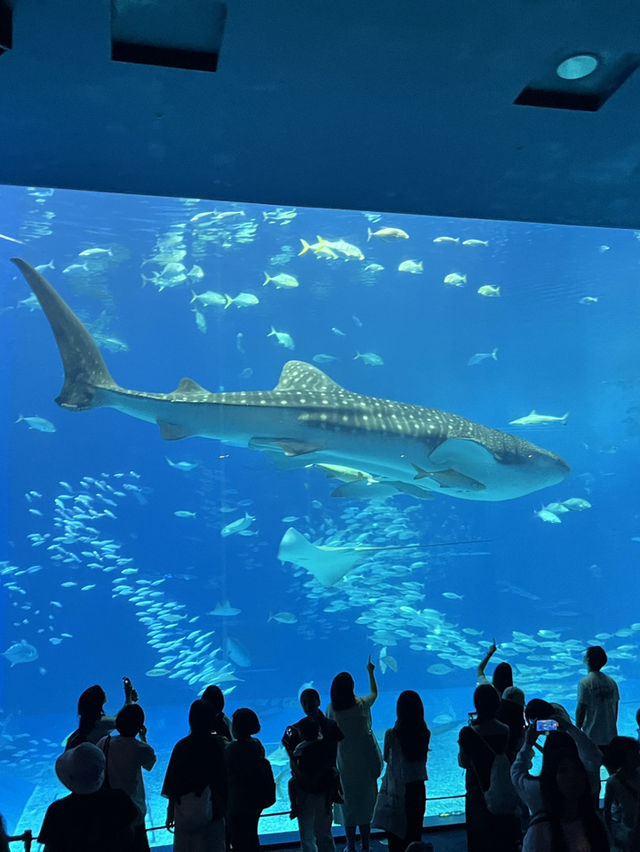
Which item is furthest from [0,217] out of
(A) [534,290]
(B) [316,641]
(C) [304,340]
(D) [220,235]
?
(B) [316,641]

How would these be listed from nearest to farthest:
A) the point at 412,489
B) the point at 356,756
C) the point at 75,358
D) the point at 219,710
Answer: the point at 219,710 → the point at 356,756 → the point at 75,358 → the point at 412,489

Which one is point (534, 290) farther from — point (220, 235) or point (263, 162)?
point (263, 162)

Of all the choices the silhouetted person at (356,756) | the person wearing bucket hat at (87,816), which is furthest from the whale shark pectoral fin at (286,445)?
the person wearing bucket hat at (87,816)

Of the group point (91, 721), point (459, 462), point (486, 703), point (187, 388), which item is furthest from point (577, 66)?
point (459, 462)

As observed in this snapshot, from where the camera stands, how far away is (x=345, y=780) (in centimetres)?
298

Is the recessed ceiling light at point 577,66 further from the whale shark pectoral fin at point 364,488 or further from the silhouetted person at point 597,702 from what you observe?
the whale shark pectoral fin at point 364,488

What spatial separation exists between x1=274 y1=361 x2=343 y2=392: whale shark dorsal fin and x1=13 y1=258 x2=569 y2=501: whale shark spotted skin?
0.04 feet

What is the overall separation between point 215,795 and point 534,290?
2820cm

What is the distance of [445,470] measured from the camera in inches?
336

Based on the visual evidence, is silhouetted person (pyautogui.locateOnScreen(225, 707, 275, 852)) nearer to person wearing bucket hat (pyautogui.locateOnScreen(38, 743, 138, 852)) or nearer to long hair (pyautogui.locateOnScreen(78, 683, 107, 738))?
long hair (pyautogui.locateOnScreen(78, 683, 107, 738))

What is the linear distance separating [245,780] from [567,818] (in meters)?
1.38

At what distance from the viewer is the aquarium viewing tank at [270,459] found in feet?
70.8

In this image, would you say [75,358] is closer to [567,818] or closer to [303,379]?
[303,379]

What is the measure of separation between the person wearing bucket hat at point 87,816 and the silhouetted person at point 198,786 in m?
0.57
